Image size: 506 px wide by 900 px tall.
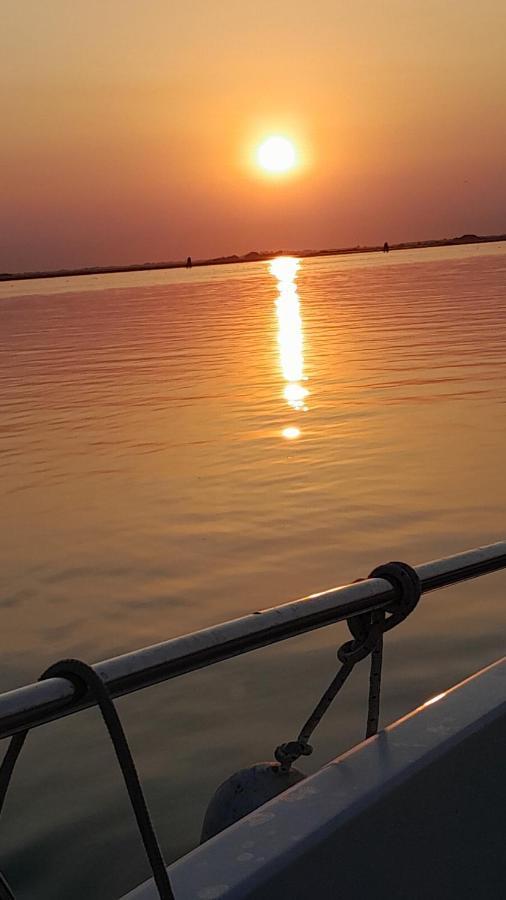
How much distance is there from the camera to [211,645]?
67.2 inches

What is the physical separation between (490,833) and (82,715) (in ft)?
9.72

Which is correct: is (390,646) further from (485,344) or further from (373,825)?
(485,344)

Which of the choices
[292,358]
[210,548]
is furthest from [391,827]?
[292,358]

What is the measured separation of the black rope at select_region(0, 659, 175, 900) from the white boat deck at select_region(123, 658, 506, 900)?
0.42 feet

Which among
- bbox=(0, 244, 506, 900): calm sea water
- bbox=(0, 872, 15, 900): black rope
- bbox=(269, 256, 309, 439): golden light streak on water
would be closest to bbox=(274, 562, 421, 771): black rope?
bbox=(0, 872, 15, 900): black rope

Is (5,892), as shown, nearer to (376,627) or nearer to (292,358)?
(376,627)

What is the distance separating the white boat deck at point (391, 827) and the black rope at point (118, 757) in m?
0.13

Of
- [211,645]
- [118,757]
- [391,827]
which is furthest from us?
[391,827]

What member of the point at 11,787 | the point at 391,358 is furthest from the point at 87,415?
the point at 11,787

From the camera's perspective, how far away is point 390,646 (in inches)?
199

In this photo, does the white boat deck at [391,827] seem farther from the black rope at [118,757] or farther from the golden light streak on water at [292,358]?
the golden light streak on water at [292,358]

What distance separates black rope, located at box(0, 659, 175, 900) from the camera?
4.46 feet

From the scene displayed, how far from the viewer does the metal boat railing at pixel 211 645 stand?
1.45m

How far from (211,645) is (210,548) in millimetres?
5127
